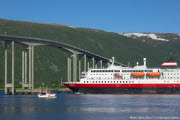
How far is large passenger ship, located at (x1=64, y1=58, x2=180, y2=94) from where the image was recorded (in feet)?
301

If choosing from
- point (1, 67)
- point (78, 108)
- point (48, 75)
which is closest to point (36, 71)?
point (48, 75)

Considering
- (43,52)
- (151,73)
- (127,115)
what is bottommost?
(127,115)

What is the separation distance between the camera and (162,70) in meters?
94.1

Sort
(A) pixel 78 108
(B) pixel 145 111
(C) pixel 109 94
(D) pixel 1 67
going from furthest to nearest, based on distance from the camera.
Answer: (D) pixel 1 67
(C) pixel 109 94
(A) pixel 78 108
(B) pixel 145 111

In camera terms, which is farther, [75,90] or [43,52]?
[43,52]

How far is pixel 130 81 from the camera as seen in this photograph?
92.4m

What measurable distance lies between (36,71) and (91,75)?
91574mm

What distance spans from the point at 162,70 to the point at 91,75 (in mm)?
16975

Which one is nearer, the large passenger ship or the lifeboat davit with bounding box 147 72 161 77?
the large passenger ship

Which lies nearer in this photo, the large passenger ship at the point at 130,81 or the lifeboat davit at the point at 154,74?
the large passenger ship at the point at 130,81

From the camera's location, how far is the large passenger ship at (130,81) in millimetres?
91688

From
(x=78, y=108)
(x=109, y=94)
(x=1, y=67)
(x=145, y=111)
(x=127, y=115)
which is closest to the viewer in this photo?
(x=127, y=115)

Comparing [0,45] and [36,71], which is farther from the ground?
[0,45]

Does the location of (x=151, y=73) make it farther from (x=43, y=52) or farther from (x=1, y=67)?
(x=43, y=52)
